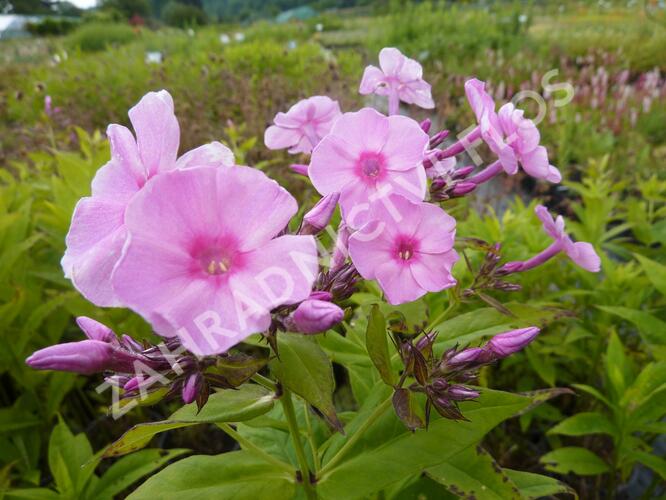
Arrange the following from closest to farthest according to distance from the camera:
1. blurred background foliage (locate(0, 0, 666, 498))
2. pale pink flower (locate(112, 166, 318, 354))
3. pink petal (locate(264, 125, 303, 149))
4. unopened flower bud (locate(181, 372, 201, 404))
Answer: pale pink flower (locate(112, 166, 318, 354)) → unopened flower bud (locate(181, 372, 201, 404)) → pink petal (locate(264, 125, 303, 149)) → blurred background foliage (locate(0, 0, 666, 498))

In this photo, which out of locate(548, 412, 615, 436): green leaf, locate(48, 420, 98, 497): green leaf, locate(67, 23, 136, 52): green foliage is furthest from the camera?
locate(67, 23, 136, 52): green foliage

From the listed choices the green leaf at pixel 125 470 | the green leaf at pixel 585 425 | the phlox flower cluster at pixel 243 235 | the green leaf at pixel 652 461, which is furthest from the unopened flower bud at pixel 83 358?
the green leaf at pixel 652 461

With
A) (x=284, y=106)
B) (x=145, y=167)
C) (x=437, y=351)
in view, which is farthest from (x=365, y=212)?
(x=284, y=106)

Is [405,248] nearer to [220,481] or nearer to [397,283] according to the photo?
[397,283]

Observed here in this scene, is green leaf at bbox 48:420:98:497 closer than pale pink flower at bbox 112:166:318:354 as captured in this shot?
No

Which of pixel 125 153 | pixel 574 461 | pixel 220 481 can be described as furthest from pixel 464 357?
pixel 574 461

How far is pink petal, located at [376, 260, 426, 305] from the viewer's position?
0.71m

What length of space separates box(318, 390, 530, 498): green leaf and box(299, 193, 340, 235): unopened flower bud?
40 centimetres

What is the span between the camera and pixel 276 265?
0.59 m

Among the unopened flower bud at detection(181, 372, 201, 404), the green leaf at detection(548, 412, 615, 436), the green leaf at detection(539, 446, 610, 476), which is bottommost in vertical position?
the green leaf at detection(539, 446, 610, 476)

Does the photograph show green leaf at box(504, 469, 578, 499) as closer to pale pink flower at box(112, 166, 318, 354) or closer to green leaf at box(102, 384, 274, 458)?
green leaf at box(102, 384, 274, 458)

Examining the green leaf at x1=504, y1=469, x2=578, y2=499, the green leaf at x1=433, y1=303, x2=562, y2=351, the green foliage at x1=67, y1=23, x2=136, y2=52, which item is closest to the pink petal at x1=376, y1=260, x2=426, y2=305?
the green leaf at x1=433, y1=303, x2=562, y2=351

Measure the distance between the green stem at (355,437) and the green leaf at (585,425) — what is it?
28.2 inches

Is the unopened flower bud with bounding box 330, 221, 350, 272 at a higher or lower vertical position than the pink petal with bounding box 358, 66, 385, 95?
lower
